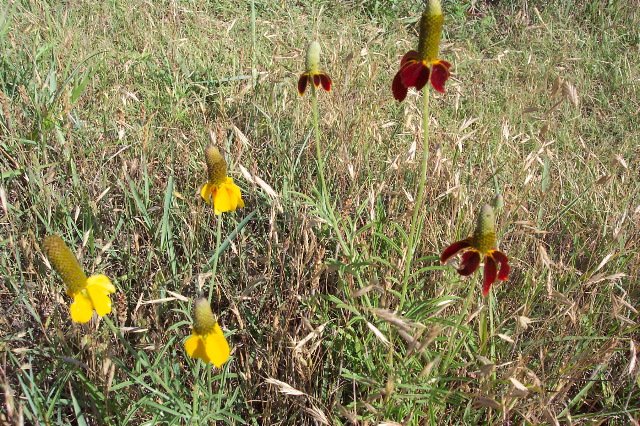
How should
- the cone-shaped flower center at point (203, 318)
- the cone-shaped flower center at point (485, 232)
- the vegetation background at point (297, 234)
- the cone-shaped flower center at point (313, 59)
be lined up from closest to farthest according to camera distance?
the cone-shaped flower center at point (203, 318) → the cone-shaped flower center at point (485, 232) → the vegetation background at point (297, 234) → the cone-shaped flower center at point (313, 59)

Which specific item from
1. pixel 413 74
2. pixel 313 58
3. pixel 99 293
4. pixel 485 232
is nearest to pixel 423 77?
pixel 413 74

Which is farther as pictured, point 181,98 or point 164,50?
point 164,50

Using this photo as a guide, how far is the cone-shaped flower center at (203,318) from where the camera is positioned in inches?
40.5

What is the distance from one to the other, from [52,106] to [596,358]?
1868mm

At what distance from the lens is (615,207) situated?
6.49 ft

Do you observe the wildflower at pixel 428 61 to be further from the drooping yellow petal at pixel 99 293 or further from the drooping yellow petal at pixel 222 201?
the drooping yellow petal at pixel 99 293

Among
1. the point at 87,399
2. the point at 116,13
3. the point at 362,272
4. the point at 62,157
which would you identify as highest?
the point at 116,13

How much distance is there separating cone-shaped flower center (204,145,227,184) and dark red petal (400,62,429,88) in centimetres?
41

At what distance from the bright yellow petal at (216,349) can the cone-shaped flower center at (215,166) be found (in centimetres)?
37

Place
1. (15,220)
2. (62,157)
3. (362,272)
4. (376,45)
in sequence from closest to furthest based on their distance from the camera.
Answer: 1. (362,272)
2. (15,220)
3. (62,157)
4. (376,45)

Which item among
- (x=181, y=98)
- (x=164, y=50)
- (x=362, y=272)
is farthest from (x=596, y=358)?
(x=164, y=50)

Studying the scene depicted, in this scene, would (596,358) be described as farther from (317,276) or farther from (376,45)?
(376,45)

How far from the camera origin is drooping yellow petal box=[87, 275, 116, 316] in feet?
3.60

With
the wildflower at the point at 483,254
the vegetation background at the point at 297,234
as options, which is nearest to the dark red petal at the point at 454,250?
the wildflower at the point at 483,254
